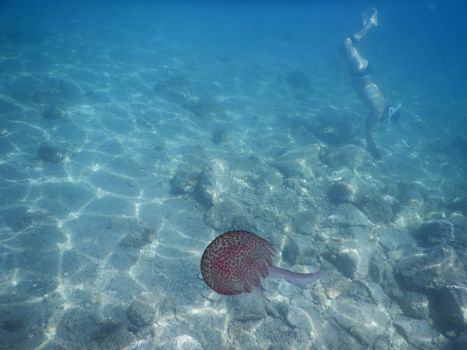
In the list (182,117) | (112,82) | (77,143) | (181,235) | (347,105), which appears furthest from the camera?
(347,105)

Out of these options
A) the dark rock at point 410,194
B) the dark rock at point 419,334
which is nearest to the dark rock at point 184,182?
the dark rock at point 419,334

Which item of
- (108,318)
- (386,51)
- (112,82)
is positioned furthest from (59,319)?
(386,51)

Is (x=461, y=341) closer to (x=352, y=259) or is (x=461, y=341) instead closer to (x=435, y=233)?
(x=352, y=259)

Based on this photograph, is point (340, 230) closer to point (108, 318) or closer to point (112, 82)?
point (108, 318)

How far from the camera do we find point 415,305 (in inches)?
282

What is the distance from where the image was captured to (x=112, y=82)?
17188 mm

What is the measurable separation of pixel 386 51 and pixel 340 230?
48.9m

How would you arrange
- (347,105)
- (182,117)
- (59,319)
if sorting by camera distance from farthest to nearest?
(347,105), (182,117), (59,319)

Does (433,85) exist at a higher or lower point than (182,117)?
higher

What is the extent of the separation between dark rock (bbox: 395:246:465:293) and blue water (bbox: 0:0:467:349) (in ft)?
0.11

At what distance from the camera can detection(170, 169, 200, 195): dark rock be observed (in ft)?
31.8

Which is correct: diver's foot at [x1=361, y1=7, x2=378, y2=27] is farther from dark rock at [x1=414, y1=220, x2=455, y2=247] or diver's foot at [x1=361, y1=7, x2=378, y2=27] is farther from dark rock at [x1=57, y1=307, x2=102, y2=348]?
dark rock at [x1=57, y1=307, x2=102, y2=348]

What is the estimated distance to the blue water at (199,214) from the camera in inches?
246

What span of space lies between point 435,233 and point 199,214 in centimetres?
759
